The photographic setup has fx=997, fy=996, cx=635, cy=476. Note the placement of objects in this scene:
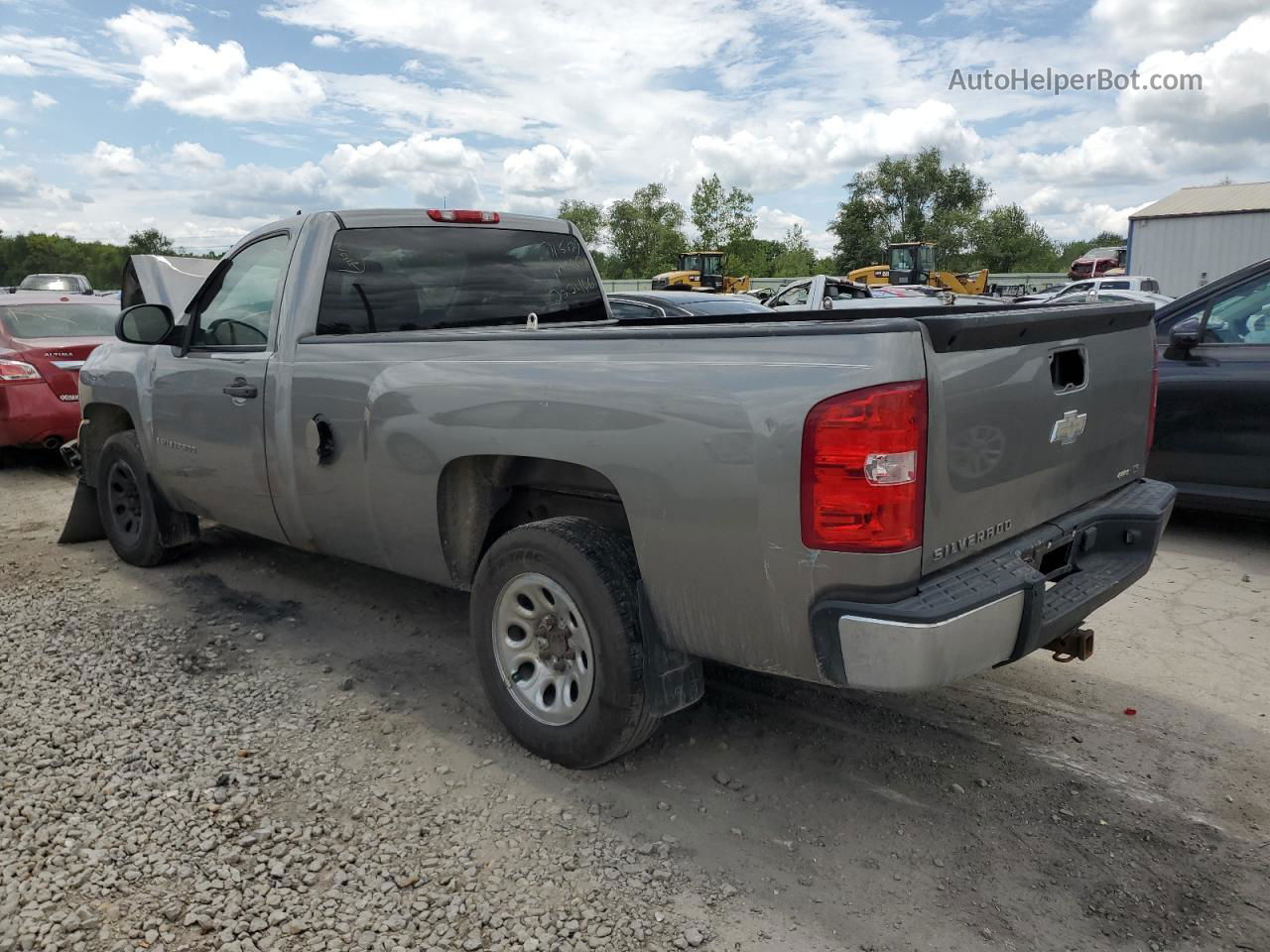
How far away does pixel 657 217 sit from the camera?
79688mm

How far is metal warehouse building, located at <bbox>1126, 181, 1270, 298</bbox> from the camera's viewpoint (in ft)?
117

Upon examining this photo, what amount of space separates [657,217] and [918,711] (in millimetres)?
78841

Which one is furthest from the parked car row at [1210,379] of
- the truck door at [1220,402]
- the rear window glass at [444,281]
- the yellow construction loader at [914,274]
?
the yellow construction loader at [914,274]

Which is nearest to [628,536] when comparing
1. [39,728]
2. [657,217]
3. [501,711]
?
[501,711]

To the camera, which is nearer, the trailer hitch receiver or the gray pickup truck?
the gray pickup truck

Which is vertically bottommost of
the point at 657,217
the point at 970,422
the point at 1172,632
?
the point at 1172,632

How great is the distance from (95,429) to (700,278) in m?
34.1

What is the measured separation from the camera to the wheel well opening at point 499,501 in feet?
11.3

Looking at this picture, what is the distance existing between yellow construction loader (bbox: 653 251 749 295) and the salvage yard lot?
33.8 meters

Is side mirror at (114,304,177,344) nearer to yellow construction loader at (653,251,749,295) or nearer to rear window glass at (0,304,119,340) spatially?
rear window glass at (0,304,119,340)

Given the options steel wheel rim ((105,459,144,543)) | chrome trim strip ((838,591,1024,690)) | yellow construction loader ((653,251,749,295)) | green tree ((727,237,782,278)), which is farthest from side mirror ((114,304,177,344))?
green tree ((727,237,782,278))

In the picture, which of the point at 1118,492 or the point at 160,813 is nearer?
the point at 160,813

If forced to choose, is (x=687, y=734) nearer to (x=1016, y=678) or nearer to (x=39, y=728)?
(x=1016, y=678)

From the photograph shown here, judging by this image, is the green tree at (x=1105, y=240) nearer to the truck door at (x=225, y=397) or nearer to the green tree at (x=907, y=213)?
the green tree at (x=907, y=213)
